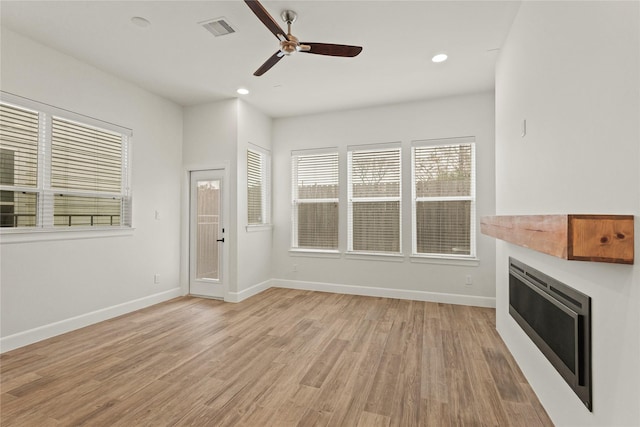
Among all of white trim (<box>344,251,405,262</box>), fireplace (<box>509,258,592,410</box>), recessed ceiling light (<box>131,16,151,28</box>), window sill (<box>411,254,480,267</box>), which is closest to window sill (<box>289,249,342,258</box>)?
white trim (<box>344,251,405,262</box>)

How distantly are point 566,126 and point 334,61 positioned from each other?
8.27ft

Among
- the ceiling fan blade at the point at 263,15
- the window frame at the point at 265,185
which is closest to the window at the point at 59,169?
the window frame at the point at 265,185

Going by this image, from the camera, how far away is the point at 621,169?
1.25 metres

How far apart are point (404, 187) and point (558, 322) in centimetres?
326

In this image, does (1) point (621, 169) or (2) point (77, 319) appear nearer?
(1) point (621, 169)

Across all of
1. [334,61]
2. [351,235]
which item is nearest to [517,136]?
[334,61]

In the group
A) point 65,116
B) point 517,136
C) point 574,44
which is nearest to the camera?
point 574,44

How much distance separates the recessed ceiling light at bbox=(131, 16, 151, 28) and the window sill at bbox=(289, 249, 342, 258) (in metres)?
3.81

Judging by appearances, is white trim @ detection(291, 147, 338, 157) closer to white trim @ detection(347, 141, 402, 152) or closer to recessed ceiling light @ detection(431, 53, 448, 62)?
white trim @ detection(347, 141, 402, 152)

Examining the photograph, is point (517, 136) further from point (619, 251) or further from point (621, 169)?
point (619, 251)

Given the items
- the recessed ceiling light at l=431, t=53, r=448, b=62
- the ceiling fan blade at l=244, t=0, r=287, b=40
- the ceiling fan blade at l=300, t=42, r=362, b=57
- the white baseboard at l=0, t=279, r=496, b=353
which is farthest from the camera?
the recessed ceiling light at l=431, t=53, r=448, b=62

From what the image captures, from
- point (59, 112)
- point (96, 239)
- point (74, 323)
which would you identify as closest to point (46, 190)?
point (96, 239)

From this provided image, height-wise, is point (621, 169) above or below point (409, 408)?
above

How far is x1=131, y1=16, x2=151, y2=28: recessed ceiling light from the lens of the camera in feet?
9.18
